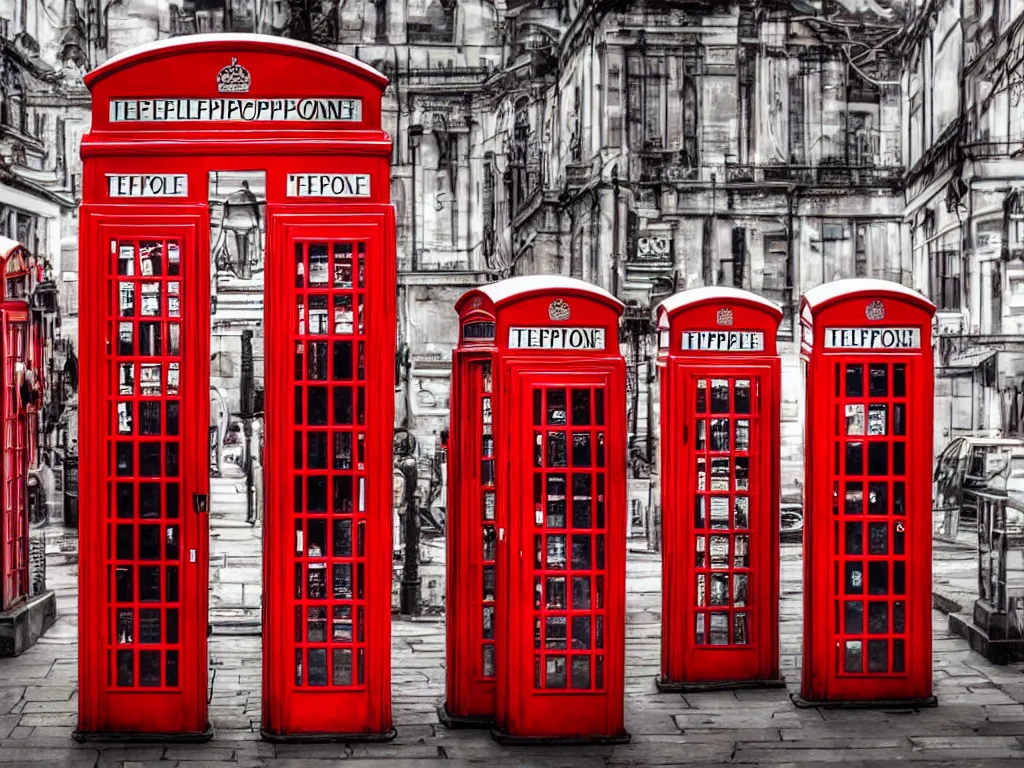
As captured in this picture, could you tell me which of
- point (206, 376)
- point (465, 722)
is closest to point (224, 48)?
point (206, 376)

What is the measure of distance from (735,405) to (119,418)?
344cm

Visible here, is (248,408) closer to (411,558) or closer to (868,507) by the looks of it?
(411,558)

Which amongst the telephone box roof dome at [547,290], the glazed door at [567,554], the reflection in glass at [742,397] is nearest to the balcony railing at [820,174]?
the reflection in glass at [742,397]

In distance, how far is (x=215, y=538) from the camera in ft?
31.6

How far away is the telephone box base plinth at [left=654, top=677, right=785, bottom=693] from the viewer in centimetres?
754

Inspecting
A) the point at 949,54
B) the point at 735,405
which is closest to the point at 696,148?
the point at 949,54

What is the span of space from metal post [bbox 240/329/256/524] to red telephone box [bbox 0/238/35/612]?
152cm

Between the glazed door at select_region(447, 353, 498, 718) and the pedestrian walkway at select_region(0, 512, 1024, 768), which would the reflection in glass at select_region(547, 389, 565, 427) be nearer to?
the glazed door at select_region(447, 353, 498, 718)

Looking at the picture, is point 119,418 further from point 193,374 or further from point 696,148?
point 696,148

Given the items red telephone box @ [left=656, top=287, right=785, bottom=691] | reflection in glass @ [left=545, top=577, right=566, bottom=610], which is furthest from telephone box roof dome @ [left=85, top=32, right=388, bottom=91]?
reflection in glass @ [left=545, top=577, right=566, bottom=610]

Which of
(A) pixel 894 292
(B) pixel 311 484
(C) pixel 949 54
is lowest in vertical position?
(B) pixel 311 484

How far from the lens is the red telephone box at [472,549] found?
6.75 meters

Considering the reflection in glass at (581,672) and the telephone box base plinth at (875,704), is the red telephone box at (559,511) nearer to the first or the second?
the reflection in glass at (581,672)

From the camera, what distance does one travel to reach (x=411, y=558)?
942cm
